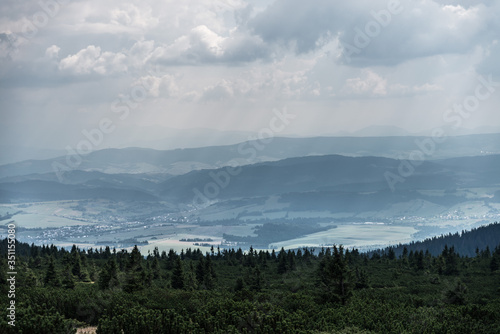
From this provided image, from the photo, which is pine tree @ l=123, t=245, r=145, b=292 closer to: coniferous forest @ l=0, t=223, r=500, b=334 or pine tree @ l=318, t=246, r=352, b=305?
coniferous forest @ l=0, t=223, r=500, b=334

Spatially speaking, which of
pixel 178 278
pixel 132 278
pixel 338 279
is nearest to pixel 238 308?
pixel 338 279

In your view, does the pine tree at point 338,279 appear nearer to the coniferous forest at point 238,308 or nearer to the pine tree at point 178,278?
the coniferous forest at point 238,308

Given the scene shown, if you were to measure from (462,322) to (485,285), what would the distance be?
41.6 meters

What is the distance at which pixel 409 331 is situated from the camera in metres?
33.0

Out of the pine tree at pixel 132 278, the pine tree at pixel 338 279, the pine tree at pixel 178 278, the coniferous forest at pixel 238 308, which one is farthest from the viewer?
the pine tree at pixel 178 278

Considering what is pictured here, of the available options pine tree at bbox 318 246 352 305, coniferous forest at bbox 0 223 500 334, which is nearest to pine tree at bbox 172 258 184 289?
coniferous forest at bbox 0 223 500 334

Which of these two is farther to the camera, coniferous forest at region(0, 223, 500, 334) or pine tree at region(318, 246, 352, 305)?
pine tree at region(318, 246, 352, 305)

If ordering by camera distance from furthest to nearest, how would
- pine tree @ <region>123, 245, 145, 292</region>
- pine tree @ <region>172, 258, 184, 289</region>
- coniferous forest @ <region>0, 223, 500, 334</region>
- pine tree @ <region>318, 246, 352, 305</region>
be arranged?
pine tree @ <region>172, 258, 184, 289</region>, pine tree @ <region>123, 245, 145, 292</region>, pine tree @ <region>318, 246, 352, 305</region>, coniferous forest @ <region>0, 223, 500, 334</region>

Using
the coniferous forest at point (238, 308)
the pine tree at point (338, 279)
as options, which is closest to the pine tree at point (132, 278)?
the coniferous forest at point (238, 308)

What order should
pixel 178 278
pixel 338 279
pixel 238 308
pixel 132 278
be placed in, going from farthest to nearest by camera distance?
1. pixel 178 278
2. pixel 132 278
3. pixel 338 279
4. pixel 238 308

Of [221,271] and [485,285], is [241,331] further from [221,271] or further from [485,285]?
[221,271]

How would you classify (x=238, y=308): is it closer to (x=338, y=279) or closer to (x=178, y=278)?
(x=338, y=279)

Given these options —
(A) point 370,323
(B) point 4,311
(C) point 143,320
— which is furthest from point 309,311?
(B) point 4,311

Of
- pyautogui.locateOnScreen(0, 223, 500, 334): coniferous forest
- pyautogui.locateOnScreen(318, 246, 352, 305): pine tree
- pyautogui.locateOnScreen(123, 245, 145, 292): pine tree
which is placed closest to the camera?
pyautogui.locateOnScreen(0, 223, 500, 334): coniferous forest
